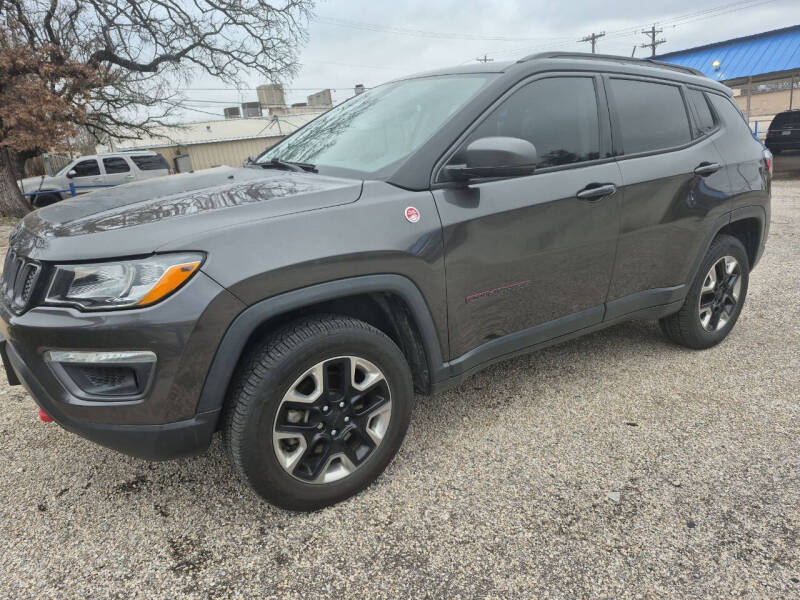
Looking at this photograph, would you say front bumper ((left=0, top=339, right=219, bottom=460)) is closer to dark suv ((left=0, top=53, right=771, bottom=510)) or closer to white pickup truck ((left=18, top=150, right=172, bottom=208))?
dark suv ((left=0, top=53, right=771, bottom=510))

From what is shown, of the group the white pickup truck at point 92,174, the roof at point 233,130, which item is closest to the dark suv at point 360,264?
the white pickup truck at point 92,174

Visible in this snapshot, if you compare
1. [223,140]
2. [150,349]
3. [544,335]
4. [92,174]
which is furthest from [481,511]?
[223,140]

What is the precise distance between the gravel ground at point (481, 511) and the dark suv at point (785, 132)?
42.4ft

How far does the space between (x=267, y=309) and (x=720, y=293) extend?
3.11m

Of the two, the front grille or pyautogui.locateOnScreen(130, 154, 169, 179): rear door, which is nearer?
the front grille

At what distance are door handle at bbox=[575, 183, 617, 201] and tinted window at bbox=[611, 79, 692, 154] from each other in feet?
1.01

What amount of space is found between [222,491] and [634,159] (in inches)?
104

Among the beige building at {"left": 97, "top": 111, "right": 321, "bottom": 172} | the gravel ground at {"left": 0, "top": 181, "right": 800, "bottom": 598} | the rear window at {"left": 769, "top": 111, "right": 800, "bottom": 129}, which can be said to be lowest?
the gravel ground at {"left": 0, "top": 181, "right": 800, "bottom": 598}

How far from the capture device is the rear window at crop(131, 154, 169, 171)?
57.0 feet

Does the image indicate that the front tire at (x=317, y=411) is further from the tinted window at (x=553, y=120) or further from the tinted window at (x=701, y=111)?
the tinted window at (x=701, y=111)

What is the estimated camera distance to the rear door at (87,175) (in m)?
16.0

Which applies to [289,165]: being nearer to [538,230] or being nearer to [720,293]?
[538,230]

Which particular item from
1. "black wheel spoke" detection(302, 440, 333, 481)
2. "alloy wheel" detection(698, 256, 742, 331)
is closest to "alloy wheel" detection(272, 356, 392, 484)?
"black wheel spoke" detection(302, 440, 333, 481)

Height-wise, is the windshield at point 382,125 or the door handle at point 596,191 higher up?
the windshield at point 382,125
